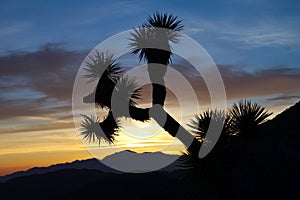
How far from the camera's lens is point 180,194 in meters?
56.3

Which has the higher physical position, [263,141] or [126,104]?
[126,104]

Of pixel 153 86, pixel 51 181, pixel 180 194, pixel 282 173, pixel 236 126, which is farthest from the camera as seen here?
pixel 51 181

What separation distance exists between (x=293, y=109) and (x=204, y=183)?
10.2 meters

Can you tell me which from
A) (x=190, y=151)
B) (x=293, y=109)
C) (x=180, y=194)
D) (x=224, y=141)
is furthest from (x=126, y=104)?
(x=180, y=194)

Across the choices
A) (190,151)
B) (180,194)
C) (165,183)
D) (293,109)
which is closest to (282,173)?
(293,109)

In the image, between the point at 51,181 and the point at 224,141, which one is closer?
the point at 224,141

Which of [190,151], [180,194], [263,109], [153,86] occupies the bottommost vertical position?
[180,194]

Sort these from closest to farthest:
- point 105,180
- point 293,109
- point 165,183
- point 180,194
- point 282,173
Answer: point 282,173 → point 293,109 → point 180,194 → point 165,183 → point 105,180

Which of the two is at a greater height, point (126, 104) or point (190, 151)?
point (126, 104)

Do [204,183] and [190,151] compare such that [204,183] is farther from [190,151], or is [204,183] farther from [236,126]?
[236,126]

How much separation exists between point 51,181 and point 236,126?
131 m

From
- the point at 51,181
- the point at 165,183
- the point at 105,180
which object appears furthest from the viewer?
the point at 51,181

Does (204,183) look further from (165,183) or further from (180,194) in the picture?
(165,183)

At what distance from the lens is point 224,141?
12109 mm
